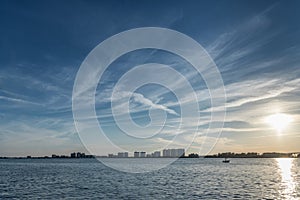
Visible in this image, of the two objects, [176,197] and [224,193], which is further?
[224,193]

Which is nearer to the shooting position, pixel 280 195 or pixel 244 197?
pixel 244 197

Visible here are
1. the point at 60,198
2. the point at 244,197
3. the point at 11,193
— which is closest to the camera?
the point at 60,198

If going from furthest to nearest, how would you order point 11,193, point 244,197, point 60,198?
1. point 11,193
2. point 244,197
3. point 60,198

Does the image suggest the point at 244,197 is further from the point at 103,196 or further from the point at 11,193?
the point at 11,193

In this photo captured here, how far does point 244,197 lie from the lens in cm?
6050

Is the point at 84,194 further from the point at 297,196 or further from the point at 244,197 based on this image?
the point at 297,196

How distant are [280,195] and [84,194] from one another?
1665 inches

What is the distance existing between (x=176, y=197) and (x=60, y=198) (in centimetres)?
2220

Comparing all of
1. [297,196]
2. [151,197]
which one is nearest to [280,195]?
[297,196]

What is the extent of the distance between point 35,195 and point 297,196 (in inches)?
2141

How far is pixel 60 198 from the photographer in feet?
185

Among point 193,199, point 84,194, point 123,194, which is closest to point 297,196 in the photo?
point 193,199

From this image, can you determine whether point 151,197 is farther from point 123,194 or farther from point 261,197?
point 261,197

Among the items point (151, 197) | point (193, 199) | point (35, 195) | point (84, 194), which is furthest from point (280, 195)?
point (35, 195)
